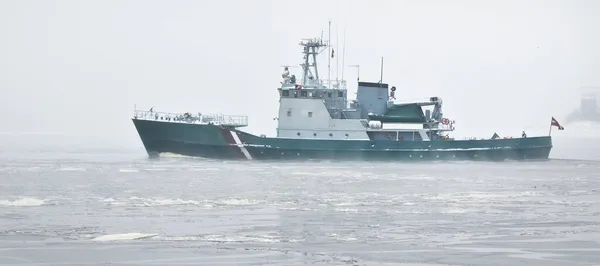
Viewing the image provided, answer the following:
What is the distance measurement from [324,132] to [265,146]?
3.75 meters

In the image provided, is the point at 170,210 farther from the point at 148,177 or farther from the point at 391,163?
the point at 391,163

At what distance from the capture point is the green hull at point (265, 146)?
180 feet

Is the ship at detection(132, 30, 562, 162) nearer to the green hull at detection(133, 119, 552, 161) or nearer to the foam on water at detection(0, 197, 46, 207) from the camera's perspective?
the green hull at detection(133, 119, 552, 161)

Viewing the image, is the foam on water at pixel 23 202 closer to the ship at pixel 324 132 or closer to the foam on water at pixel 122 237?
the foam on water at pixel 122 237

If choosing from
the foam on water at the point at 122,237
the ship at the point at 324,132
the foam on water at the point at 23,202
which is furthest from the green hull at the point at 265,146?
the foam on water at the point at 122,237

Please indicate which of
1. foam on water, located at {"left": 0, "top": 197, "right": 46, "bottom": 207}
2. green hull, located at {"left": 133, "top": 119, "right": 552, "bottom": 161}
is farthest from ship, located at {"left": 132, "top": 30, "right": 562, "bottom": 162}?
foam on water, located at {"left": 0, "top": 197, "right": 46, "bottom": 207}

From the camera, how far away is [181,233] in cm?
2212

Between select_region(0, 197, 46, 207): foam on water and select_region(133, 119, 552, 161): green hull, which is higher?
select_region(133, 119, 552, 161): green hull

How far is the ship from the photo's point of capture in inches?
2162

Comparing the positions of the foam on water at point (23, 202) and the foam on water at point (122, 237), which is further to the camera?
the foam on water at point (23, 202)

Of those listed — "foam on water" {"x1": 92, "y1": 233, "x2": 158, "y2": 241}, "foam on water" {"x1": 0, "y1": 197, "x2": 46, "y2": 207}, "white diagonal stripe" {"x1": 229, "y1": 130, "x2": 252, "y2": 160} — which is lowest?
"foam on water" {"x1": 92, "y1": 233, "x2": 158, "y2": 241}

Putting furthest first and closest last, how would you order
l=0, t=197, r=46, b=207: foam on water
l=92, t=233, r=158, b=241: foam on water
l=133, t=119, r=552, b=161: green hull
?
l=133, t=119, r=552, b=161: green hull
l=0, t=197, r=46, b=207: foam on water
l=92, t=233, r=158, b=241: foam on water

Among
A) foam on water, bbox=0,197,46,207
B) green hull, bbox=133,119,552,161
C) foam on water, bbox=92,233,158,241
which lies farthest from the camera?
green hull, bbox=133,119,552,161

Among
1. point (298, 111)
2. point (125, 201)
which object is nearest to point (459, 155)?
point (298, 111)
